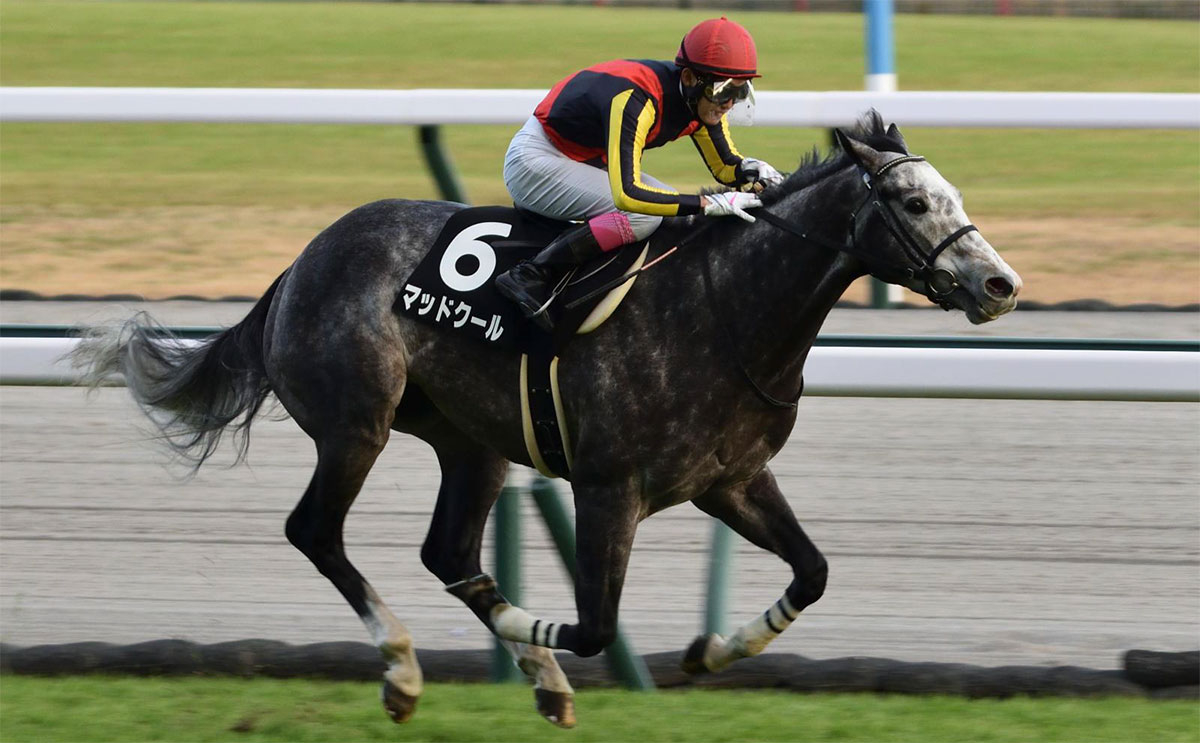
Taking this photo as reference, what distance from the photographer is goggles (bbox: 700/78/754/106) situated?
373 cm

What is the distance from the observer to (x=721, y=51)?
3.68 meters

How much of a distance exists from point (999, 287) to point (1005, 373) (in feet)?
2.13

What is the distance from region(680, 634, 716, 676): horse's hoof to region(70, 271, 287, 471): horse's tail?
1246 mm

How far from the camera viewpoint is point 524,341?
12.6 feet

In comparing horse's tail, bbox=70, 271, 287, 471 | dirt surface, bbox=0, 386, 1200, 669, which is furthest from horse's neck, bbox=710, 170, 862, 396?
horse's tail, bbox=70, 271, 287, 471

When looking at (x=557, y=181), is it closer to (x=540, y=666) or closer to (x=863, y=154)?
(x=863, y=154)

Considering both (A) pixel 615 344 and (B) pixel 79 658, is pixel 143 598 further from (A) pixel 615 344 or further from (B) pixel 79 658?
(A) pixel 615 344

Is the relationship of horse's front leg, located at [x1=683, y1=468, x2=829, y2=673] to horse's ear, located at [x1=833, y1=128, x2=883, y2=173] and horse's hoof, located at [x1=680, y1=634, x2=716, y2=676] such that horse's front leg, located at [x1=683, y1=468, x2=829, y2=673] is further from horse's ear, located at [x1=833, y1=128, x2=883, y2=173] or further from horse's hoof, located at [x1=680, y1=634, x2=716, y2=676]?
horse's ear, located at [x1=833, y1=128, x2=883, y2=173]

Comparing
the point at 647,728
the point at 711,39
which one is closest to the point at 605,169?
the point at 711,39

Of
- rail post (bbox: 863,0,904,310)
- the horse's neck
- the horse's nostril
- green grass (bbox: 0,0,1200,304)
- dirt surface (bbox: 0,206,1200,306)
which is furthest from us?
rail post (bbox: 863,0,904,310)

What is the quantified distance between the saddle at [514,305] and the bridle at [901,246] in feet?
1.65

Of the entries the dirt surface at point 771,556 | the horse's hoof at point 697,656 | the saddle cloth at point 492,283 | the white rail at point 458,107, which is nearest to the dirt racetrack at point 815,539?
the dirt surface at point 771,556

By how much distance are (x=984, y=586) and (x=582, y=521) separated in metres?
1.64

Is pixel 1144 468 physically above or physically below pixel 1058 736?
above
